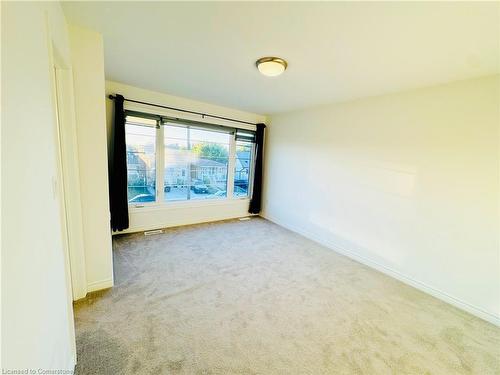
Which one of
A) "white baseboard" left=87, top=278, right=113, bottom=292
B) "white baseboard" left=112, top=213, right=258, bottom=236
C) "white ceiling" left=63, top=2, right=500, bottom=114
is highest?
"white ceiling" left=63, top=2, right=500, bottom=114

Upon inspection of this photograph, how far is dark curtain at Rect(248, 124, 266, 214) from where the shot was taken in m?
4.38

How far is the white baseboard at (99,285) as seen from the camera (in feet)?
6.51

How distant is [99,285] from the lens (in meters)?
2.03

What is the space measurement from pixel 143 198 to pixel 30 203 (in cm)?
→ 281

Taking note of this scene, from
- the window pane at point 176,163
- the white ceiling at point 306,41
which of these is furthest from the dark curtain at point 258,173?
the white ceiling at point 306,41

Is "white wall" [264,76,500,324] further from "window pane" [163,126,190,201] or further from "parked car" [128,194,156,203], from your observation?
"parked car" [128,194,156,203]

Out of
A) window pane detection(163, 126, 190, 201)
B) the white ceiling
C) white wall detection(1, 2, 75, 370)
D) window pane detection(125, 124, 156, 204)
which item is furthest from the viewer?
window pane detection(163, 126, 190, 201)

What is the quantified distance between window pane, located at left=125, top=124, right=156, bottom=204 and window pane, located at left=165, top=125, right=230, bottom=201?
228mm

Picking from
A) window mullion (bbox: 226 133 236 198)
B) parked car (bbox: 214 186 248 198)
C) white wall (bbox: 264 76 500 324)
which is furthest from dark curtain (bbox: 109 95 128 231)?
white wall (bbox: 264 76 500 324)

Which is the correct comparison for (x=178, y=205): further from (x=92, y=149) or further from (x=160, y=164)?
(x=92, y=149)

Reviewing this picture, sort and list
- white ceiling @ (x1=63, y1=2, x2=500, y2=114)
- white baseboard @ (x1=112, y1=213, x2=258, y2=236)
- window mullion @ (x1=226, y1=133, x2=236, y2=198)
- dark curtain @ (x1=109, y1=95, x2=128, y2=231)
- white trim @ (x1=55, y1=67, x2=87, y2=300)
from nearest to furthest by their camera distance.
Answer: white ceiling @ (x1=63, y1=2, x2=500, y2=114) → white trim @ (x1=55, y1=67, x2=87, y2=300) → dark curtain @ (x1=109, y1=95, x2=128, y2=231) → white baseboard @ (x1=112, y1=213, x2=258, y2=236) → window mullion @ (x1=226, y1=133, x2=236, y2=198)

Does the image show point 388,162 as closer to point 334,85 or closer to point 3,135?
point 334,85

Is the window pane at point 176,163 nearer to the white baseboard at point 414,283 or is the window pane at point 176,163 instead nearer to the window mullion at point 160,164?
the window mullion at point 160,164

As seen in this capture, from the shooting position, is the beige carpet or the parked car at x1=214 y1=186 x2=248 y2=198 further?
the parked car at x1=214 y1=186 x2=248 y2=198
